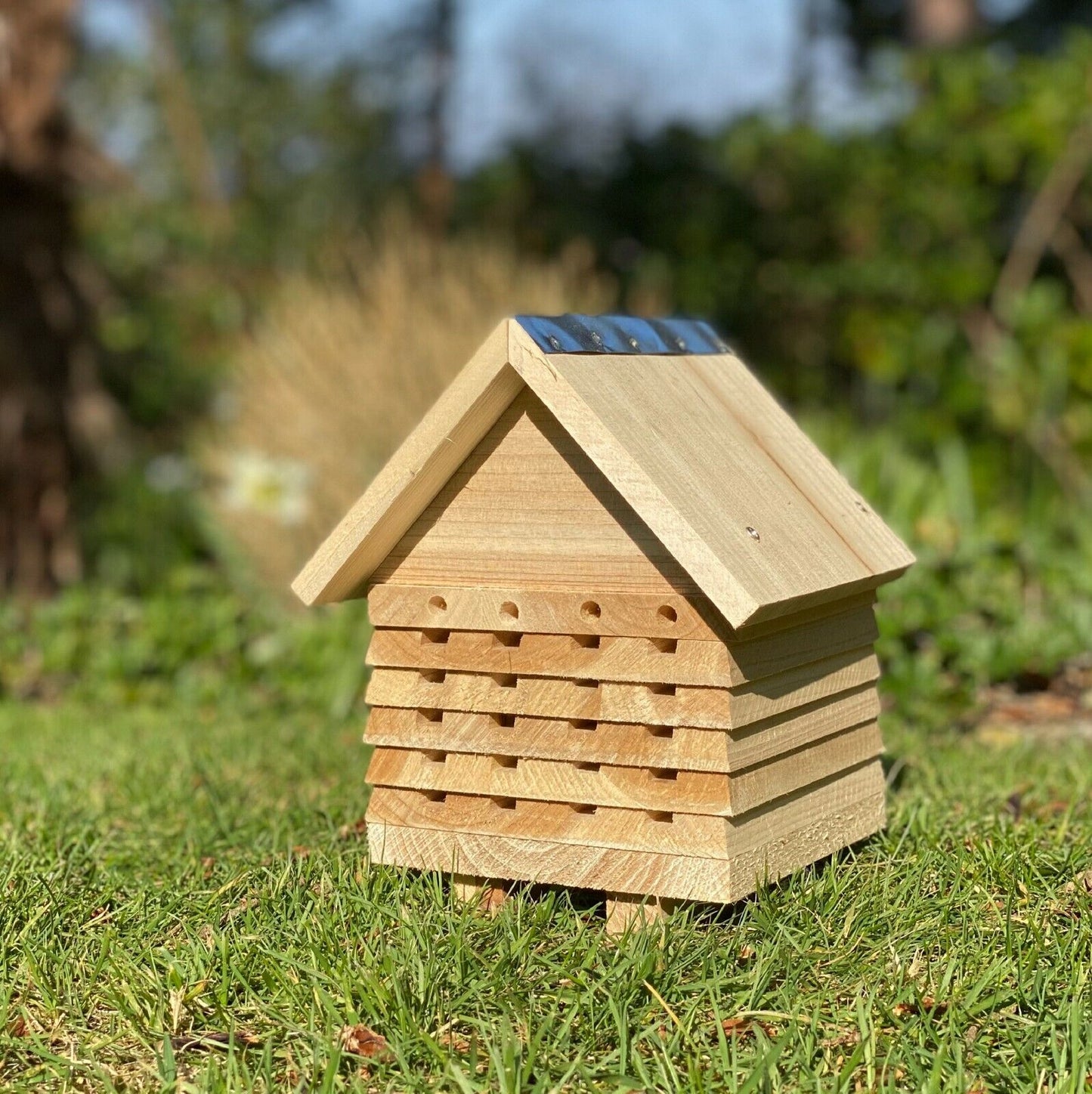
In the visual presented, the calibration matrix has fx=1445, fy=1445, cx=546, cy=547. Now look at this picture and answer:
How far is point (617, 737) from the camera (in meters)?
2.59

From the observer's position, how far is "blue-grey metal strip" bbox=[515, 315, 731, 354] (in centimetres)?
256

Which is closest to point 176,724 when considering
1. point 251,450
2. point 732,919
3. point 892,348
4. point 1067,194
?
point 251,450

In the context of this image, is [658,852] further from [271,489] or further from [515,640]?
[271,489]

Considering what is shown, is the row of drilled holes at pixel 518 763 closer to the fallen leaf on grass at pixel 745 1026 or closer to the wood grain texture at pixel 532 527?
the wood grain texture at pixel 532 527

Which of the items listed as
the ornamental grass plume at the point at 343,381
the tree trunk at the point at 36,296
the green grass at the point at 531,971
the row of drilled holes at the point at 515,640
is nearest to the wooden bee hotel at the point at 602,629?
the row of drilled holes at the point at 515,640

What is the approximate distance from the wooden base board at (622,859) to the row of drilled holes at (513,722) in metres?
0.21

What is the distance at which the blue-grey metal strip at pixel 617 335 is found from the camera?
8.39 ft

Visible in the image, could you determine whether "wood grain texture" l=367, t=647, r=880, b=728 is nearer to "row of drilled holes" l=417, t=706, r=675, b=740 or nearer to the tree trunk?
"row of drilled holes" l=417, t=706, r=675, b=740

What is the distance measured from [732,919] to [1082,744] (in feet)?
6.98

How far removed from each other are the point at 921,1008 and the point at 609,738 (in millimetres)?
693

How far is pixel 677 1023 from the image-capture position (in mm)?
2199

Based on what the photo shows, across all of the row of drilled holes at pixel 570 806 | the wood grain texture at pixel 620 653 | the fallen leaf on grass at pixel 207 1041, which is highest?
the wood grain texture at pixel 620 653

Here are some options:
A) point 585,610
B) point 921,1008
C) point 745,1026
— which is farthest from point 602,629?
point 921,1008

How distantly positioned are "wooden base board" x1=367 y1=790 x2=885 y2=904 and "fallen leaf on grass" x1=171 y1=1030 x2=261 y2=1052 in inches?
22.8
